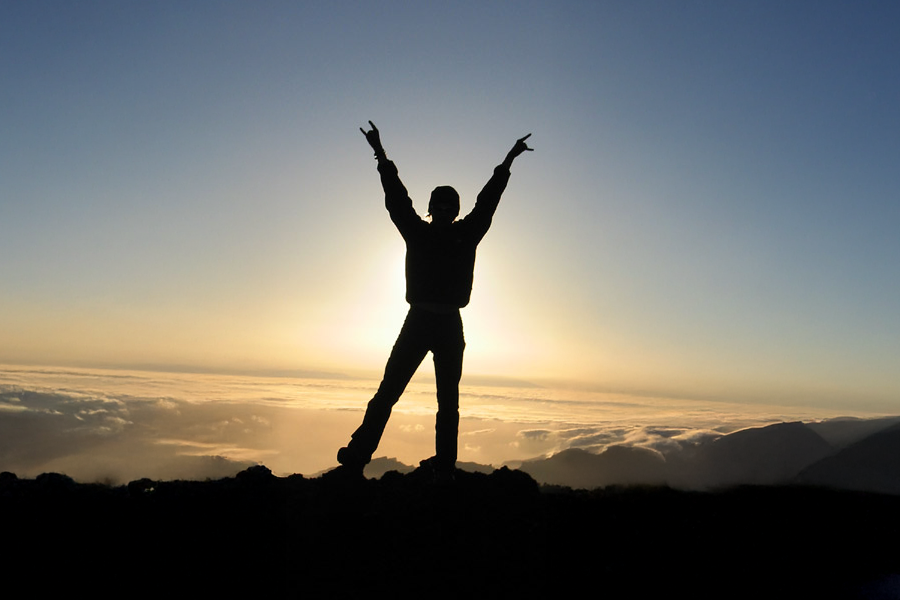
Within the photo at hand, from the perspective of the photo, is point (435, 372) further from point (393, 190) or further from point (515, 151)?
point (515, 151)

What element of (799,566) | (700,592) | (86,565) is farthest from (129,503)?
(799,566)

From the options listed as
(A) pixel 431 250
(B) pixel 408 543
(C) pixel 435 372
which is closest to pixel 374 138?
(A) pixel 431 250

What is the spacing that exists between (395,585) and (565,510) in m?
2.94

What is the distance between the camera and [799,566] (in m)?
6.62

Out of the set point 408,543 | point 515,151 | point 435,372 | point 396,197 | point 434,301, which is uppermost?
point 515,151

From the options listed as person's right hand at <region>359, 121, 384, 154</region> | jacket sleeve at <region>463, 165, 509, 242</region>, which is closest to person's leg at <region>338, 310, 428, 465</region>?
jacket sleeve at <region>463, 165, 509, 242</region>

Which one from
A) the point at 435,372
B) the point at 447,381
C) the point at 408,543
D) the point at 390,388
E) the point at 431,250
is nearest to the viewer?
the point at 408,543

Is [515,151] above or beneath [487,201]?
above

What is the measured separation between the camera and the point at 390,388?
8.66m

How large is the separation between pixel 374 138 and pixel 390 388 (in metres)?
3.59

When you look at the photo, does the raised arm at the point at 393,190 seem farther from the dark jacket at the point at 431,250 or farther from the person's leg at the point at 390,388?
the person's leg at the point at 390,388

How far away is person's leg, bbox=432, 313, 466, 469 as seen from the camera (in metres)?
8.78

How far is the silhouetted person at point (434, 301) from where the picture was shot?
870 centimetres

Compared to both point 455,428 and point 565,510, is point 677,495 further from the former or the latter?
point 455,428
